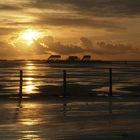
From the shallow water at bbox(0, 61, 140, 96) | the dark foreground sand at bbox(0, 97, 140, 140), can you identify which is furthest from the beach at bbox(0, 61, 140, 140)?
the shallow water at bbox(0, 61, 140, 96)

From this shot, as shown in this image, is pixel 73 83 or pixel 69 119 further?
pixel 73 83

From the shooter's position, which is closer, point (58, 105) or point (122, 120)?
point (122, 120)

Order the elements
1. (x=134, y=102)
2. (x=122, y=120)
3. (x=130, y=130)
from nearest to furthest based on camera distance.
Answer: (x=130, y=130) → (x=122, y=120) → (x=134, y=102)

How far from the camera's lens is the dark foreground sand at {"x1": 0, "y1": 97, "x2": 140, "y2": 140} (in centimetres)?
1160

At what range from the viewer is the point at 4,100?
21469 mm

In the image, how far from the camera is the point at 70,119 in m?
14.7

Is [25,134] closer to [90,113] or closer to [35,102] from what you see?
[90,113]

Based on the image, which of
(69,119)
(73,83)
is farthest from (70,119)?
(73,83)

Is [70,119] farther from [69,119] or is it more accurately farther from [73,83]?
[73,83]

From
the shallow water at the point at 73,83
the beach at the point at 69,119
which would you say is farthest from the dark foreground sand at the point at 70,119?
the shallow water at the point at 73,83

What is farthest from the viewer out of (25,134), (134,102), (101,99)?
(101,99)

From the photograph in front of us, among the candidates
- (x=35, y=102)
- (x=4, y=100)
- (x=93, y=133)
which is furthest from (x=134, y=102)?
(x=93, y=133)

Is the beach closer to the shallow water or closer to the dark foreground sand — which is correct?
the dark foreground sand

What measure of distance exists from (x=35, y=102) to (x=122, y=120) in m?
6.81
